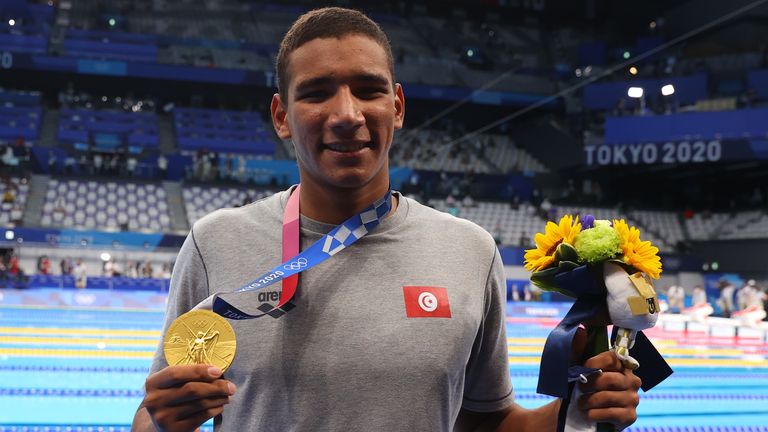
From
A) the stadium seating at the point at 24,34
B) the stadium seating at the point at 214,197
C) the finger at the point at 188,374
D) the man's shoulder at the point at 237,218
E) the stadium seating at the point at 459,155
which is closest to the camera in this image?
the finger at the point at 188,374

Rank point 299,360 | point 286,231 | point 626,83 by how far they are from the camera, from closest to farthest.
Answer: point 299,360 → point 286,231 → point 626,83

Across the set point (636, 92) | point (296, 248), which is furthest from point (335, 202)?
point (636, 92)

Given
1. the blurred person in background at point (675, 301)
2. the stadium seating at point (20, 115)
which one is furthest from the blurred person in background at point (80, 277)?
the blurred person in background at point (675, 301)

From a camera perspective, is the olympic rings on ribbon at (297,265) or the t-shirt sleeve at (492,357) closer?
the olympic rings on ribbon at (297,265)

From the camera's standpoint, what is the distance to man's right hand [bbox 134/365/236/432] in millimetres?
1240

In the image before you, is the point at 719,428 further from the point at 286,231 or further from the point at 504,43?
the point at 504,43

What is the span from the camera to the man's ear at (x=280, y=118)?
1.59 metres

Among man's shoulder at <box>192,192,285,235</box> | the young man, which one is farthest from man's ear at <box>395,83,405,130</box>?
man's shoulder at <box>192,192,285,235</box>

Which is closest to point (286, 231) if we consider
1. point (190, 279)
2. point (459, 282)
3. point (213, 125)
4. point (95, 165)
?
point (190, 279)

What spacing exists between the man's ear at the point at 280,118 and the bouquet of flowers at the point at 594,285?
0.56 metres

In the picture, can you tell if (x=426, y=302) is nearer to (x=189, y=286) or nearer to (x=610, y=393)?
(x=610, y=393)

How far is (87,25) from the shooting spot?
28.2 metres

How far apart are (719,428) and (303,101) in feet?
19.2

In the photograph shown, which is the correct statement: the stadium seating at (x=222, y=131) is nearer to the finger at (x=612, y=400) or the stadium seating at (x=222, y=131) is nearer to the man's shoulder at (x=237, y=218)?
the man's shoulder at (x=237, y=218)
